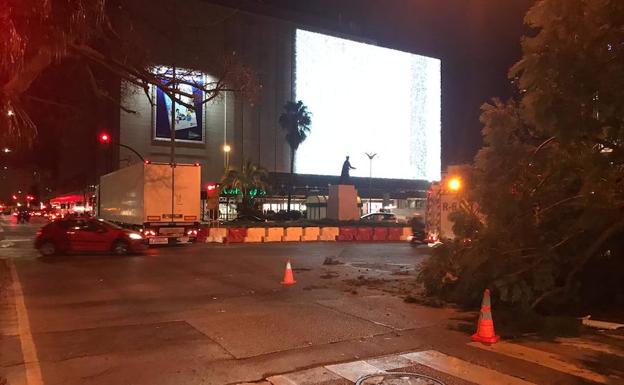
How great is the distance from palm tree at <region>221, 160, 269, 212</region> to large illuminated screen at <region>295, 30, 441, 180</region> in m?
13.7

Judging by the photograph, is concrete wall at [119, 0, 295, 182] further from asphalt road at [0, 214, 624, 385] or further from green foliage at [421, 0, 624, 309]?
green foliage at [421, 0, 624, 309]

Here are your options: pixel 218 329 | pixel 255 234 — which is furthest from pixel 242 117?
pixel 218 329

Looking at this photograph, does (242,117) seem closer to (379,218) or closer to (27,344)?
(379,218)

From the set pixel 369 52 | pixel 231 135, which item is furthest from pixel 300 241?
pixel 369 52

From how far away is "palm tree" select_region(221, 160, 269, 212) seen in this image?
55.3m

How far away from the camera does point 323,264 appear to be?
59.1 feet

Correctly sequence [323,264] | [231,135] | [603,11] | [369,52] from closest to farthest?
[603,11]
[323,264]
[231,135]
[369,52]

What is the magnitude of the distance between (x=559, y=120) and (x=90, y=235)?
1732 cm

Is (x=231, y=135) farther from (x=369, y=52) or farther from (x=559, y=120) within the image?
(x=559, y=120)

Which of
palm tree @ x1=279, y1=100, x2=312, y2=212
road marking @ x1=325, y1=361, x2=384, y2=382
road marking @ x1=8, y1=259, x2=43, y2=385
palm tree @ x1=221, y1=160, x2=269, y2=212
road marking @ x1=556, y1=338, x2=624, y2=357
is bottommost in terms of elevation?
road marking @ x1=556, y1=338, x2=624, y2=357

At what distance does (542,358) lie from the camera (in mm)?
6898

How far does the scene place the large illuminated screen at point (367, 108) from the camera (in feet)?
236

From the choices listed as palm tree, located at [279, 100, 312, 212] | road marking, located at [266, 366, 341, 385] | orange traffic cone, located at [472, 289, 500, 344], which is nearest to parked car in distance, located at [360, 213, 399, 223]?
palm tree, located at [279, 100, 312, 212]

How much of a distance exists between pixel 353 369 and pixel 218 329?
108 inches
